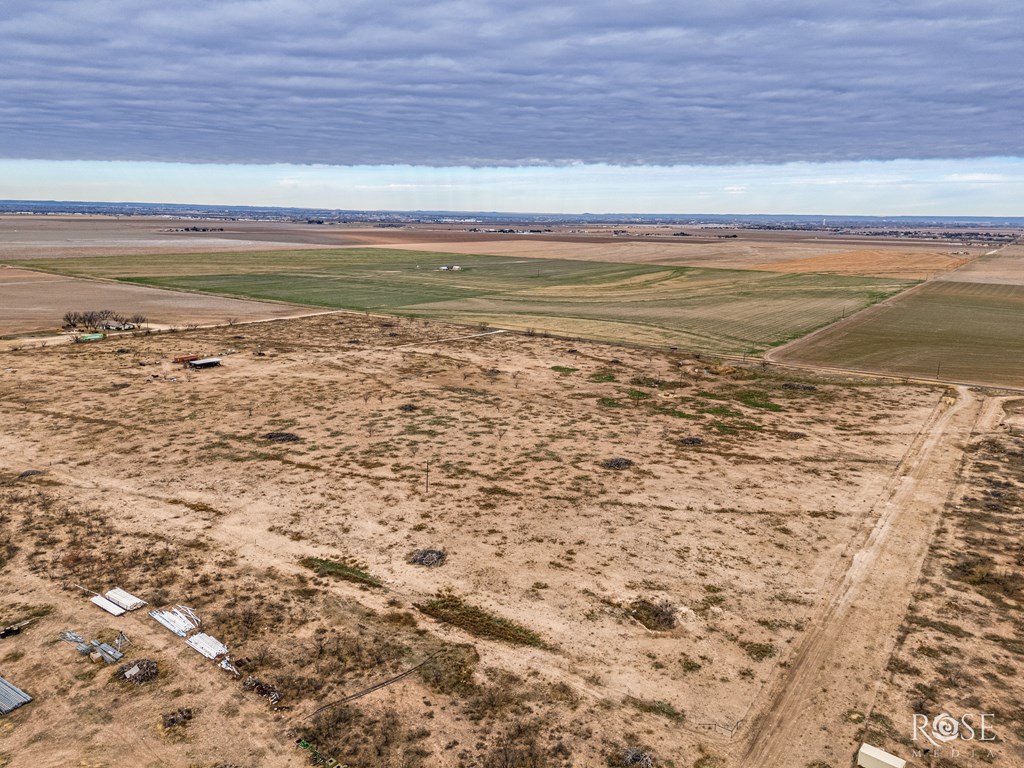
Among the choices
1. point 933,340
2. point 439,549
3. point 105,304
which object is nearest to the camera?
point 439,549

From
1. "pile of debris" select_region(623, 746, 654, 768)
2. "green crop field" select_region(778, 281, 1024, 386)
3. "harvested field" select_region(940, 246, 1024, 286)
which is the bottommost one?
"pile of debris" select_region(623, 746, 654, 768)

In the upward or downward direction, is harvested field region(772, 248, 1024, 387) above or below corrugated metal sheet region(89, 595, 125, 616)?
above

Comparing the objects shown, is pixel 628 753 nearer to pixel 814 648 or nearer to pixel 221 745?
pixel 814 648

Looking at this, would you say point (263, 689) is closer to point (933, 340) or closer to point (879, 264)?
point (933, 340)

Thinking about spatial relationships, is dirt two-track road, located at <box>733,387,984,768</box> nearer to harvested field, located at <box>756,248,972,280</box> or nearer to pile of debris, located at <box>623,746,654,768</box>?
pile of debris, located at <box>623,746,654,768</box>

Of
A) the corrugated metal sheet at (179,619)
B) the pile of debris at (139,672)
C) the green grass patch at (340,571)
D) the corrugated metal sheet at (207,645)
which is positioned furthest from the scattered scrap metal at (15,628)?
the green grass patch at (340,571)

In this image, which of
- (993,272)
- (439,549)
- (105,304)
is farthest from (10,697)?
(993,272)

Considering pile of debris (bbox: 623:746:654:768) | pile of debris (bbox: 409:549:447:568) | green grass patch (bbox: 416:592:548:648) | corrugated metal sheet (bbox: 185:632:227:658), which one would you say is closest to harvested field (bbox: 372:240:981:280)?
pile of debris (bbox: 409:549:447:568)
